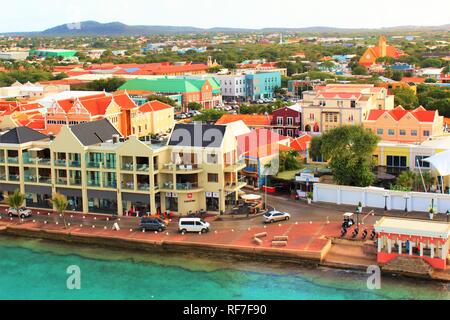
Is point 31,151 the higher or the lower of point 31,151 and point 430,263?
the higher

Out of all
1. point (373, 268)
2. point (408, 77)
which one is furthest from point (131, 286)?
point (408, 77)

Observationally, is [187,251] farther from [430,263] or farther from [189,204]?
[430,263]

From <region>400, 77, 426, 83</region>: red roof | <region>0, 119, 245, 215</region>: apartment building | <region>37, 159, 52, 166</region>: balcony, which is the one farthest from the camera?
<region>400, 77, 426, 83</region>: red roof

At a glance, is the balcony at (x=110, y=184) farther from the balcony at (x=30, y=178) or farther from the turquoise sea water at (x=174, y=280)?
the turquoise sea water at (x=174, y=280)

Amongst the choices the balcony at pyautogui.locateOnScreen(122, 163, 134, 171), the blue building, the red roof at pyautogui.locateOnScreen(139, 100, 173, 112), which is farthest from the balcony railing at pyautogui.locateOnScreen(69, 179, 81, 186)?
the blue building

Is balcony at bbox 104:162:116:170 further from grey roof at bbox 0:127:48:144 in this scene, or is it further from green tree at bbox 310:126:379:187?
green tree at bbox 310:126:379:187

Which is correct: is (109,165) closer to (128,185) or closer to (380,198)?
(128,185)
